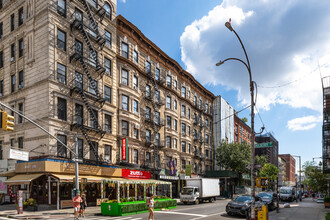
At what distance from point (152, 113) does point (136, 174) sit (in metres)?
10.0

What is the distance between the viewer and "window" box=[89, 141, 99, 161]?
30.3 meters

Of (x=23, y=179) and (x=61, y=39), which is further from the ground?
(x=61, y=39)

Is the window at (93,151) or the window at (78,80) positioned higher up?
the window at (78,80)

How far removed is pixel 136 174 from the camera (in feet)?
119

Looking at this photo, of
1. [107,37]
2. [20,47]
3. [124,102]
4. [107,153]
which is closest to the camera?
[20,47]

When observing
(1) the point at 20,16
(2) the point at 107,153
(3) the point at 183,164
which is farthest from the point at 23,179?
(3) the point at 183,164

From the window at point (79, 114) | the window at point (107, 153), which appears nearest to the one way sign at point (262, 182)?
the window at point (107, 153)

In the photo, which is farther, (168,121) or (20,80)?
(168,121)

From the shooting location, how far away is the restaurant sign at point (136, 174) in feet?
113

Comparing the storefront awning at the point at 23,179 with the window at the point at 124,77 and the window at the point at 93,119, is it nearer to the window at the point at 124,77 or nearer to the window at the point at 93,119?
the window at the point at 93,119

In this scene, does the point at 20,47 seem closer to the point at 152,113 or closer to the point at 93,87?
the point at 93,87

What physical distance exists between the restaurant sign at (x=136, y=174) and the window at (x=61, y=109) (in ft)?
33.5

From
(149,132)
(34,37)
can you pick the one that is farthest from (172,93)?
(34,37)

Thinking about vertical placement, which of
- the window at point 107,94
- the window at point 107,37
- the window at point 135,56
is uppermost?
the window at point 107,37
